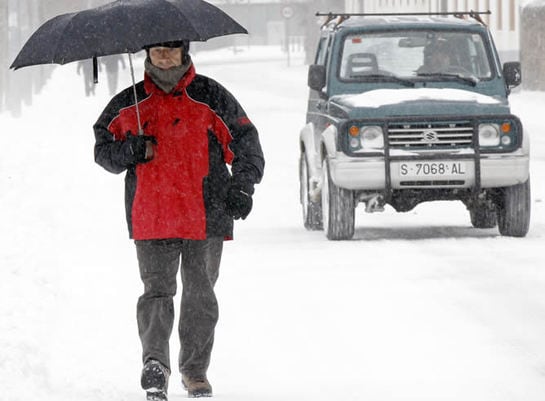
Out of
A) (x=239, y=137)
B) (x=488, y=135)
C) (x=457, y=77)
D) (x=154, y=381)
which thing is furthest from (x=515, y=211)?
(x=154, y=381)

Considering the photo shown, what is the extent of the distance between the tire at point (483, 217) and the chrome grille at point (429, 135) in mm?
967

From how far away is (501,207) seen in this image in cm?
1330

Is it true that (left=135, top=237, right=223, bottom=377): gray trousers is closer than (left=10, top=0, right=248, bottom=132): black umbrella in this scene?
No

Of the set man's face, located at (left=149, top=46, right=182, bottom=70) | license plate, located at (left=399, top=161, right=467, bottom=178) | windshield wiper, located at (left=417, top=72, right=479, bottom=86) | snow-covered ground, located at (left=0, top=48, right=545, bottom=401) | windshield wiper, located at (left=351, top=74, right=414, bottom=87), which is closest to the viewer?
man's face, located at (left=149, top=46, right=182, bottom=70)

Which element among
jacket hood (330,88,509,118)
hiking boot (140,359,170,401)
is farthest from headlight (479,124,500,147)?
hiking boot (140,359,170,401)

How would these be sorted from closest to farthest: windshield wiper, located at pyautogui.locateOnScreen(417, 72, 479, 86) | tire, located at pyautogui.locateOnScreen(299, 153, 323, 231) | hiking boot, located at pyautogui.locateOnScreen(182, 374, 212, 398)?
1. hiking boot, located at pyautogui.locateOnScreen(182, 374, 212, 398)
2. windshield wiper, located at pyautogui.locateOnScreen(417, 72, 479, 86)
3. tire, located at pyautogui.locateOnScreen(299, 153, 323, 231)

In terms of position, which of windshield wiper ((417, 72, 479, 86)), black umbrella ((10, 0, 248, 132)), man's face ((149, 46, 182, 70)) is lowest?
windshield wiper ((417, 72, 479, 86))

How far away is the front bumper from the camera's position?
1295 centimetres

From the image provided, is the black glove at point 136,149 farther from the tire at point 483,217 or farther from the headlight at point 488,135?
the tire at point 483,217

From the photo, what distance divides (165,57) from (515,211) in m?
6.90

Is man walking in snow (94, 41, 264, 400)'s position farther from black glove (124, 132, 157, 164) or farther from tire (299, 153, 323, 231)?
tire (299, 153, 323, 231)

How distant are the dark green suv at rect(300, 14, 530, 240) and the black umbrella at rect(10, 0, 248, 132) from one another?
20.3 ft

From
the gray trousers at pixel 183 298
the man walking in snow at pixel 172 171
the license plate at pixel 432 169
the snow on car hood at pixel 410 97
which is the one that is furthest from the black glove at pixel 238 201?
the snow on car hood at pixel 410 97

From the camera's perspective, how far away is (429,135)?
1305cm
